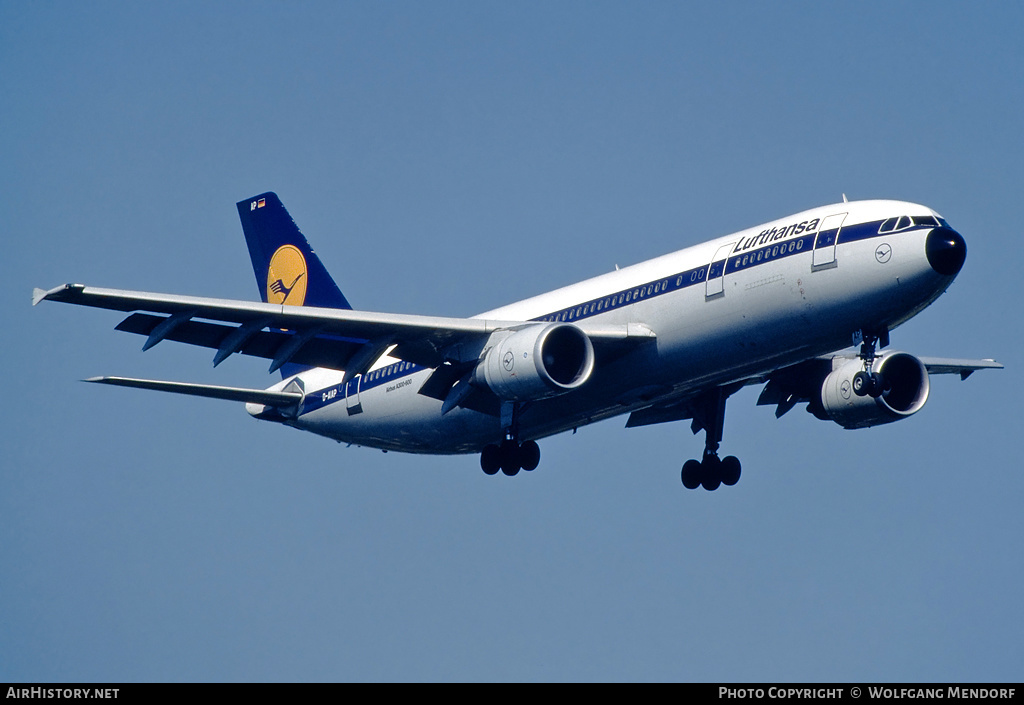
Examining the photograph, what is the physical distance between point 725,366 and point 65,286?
14499 millimetres

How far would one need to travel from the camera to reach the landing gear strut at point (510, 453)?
3606 cm

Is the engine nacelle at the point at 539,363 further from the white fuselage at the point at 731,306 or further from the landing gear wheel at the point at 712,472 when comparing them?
the landing gear wheel at the point at 712,472

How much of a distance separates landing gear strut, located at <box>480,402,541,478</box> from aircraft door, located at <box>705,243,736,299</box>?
6.00 m

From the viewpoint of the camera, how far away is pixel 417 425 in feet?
126

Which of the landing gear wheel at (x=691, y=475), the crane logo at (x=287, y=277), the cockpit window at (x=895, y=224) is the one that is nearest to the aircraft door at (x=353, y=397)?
the crane logo at (x=287, y=277)

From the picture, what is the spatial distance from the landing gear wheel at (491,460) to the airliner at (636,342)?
4 centimetres

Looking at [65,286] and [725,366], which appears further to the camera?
[725,366]

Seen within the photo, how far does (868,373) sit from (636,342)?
5310mm

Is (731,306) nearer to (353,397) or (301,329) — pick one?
(301,329)

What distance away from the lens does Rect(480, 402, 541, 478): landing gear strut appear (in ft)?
118

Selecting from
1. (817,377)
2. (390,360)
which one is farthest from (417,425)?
(817,377)
